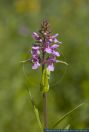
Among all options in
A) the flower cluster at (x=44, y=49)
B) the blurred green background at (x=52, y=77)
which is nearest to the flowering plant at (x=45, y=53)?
the flower cluster at (x=44, y=49)

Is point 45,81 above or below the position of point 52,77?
below

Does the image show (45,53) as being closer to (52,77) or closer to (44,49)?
(44,49)

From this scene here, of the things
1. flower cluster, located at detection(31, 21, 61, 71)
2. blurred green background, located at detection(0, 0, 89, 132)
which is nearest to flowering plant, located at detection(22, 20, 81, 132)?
flower cluster, located at detection(31, 21, 61, 71)

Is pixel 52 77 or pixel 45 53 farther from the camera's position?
pixel 52 77

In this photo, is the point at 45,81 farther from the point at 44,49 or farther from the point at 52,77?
the point at 52,77

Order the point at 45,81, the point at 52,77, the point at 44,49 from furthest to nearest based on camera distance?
the point at 52,77 < the point at 45,81 < the point at 44,49

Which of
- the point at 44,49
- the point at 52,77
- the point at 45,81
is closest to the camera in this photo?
the point at 44,49

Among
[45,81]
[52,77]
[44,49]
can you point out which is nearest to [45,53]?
[44,49]

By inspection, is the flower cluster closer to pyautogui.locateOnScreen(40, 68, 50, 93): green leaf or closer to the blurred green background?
pyautogui.locateOnScreen(40, 68, 50, 93): green leaf

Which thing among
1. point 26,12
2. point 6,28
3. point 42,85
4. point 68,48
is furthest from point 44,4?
point 42,85
